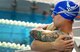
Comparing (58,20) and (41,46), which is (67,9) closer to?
(58,20)

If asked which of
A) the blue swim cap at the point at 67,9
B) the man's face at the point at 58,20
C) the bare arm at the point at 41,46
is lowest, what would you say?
the bare arm at the point at 41,46

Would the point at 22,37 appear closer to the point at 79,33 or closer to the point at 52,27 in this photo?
the point at 79,33

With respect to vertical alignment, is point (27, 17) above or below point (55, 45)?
above

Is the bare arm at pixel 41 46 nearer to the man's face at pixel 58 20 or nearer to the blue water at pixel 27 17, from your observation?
the man's face at pixel 58 20

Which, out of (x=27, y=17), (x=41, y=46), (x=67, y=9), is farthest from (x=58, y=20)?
(x=27, y=17)

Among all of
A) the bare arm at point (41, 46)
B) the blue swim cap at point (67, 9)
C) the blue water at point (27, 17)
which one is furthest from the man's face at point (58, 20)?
the blue water at point (27, 17)

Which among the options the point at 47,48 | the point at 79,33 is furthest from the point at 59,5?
the point at 79,33

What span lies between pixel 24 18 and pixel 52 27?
546 centimetres

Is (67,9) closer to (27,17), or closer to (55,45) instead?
(55,45)

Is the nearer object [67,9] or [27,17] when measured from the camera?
[67,9]

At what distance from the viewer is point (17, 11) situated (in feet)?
23.2

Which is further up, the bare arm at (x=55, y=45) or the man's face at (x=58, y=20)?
the man's face at (x=58, y=20)

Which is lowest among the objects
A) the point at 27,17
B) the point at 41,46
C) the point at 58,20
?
the point at 41,46

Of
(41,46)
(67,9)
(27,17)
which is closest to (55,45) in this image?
(41,46)
